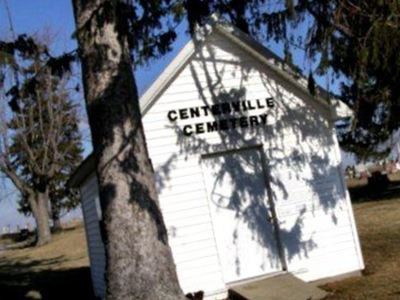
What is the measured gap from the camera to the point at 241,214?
1327 centimetres

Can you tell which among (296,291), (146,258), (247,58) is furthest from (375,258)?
(146,258)

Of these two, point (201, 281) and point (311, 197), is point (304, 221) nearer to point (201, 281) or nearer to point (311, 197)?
point (311, 197)

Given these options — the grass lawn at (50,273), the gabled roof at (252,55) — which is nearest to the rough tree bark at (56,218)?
the grass lawn at (50,273)

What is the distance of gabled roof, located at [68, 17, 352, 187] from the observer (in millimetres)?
12719

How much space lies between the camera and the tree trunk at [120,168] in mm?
9086

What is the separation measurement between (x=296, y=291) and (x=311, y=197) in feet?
8.48

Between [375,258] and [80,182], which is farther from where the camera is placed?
[80,182]

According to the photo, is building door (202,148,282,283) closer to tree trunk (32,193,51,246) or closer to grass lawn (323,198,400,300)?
grass lawn (323,198,400,300)

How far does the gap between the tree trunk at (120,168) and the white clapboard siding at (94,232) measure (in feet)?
19.5

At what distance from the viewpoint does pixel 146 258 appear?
29.9ft

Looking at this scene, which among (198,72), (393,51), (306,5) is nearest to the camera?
(393,51)

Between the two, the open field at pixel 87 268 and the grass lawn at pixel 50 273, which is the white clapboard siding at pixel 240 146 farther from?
the grass lawn at pixel 50 273

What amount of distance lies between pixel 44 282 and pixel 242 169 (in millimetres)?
11123

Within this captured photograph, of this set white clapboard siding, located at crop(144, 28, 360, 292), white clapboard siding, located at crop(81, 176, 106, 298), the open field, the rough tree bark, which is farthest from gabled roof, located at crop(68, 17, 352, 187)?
the rough tree bark
